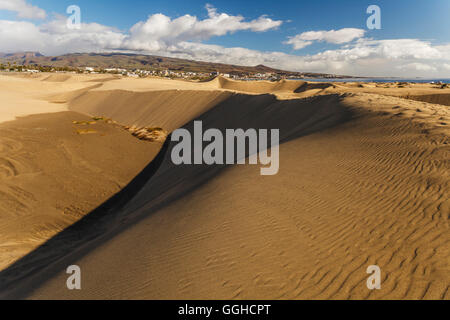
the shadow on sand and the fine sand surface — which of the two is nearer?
the fine sand surface

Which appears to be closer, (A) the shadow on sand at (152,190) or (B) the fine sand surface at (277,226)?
(B) the fine sand surface at (277,226)

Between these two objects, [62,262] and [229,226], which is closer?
[229,226]

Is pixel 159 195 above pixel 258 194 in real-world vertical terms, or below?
below

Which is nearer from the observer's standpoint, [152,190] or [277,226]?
[277,226]

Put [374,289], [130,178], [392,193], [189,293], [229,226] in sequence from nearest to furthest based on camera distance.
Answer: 1. [374,289]
2. [189,293]
3. [229,226]
4. [392,193]
5. [130,178]

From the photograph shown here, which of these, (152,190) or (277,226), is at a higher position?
(277,226)

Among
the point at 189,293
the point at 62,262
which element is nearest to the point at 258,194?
the point at 189,293
